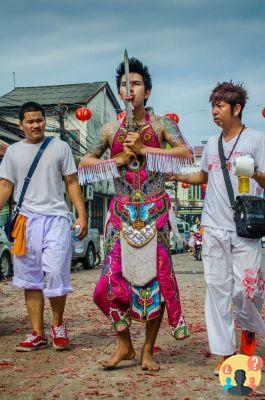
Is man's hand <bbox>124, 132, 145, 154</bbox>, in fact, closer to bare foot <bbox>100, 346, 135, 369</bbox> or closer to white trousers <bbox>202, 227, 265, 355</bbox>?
white trousers <bbox>202, 227, 265, 355</bbox>

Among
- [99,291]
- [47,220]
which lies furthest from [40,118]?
[99,291]

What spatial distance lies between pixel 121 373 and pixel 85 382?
1.11 ft

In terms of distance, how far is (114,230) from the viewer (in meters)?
4.44

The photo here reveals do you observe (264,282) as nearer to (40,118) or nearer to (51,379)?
(51,379)

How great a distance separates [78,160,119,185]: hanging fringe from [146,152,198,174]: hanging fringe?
27 cm

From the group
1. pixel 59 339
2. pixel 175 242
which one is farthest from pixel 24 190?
pixel 175 242

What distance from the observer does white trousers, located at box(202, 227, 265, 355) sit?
4.12m

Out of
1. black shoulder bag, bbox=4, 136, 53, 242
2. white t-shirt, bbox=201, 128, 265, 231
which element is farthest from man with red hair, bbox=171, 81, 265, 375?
black shoulder bag, bbox=4, 136, 53, 242

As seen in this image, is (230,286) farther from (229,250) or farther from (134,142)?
(134,142)

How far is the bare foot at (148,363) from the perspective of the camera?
4.23 metres

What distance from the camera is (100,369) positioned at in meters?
4.30

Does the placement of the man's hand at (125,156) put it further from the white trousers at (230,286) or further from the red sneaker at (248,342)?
the red sneaker at (248,342)

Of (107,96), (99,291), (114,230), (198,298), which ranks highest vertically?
(107,96)

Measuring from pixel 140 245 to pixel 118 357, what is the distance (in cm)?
81
